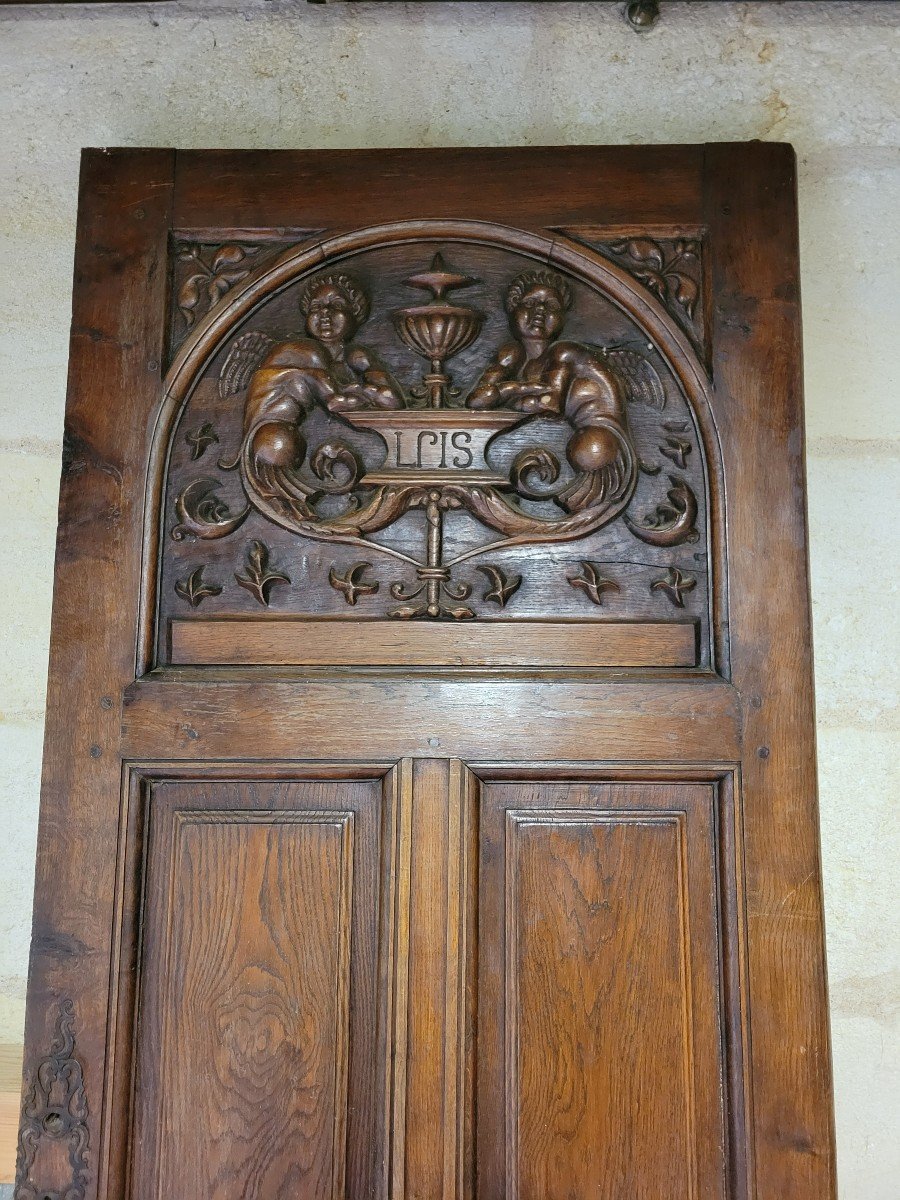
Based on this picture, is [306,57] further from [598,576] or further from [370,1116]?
[370,1116]

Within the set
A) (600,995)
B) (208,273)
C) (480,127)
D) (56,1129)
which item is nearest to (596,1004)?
(600,995)

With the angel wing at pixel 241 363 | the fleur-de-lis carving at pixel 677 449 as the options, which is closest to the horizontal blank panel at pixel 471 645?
the fleur-de-lis carving at pixel 677 449

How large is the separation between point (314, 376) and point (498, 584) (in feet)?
1.27

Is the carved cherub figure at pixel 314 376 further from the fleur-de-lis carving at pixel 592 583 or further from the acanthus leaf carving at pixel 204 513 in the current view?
the fleur-de-lis carving at pixel 592 583

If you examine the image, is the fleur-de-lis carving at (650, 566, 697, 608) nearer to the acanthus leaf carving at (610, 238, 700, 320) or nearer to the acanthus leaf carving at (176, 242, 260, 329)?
the acanthus leaf carving at (610, 238, 700, 320)

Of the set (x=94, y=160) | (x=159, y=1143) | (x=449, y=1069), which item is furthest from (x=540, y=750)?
(x=94, y=160)

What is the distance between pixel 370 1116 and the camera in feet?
4.49

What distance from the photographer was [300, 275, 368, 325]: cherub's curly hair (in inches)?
60.0

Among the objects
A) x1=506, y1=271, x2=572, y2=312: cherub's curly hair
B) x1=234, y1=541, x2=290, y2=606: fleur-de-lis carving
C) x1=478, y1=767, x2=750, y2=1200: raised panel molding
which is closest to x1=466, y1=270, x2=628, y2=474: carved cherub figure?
x1=506, y1=271, x2=572, y2=312: cherub's curly hair

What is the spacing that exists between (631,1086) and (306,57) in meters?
1.56

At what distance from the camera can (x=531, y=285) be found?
151cm

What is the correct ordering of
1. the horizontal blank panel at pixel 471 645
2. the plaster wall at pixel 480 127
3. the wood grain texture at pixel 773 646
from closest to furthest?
the wood grain texture at pixel 773 646, the horizontal blank panel at pixel 471 645, the plaster wall at pixel 480 127

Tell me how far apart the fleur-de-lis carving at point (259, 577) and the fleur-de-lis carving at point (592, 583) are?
1.31 feet

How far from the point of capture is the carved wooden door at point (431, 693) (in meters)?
1.36
